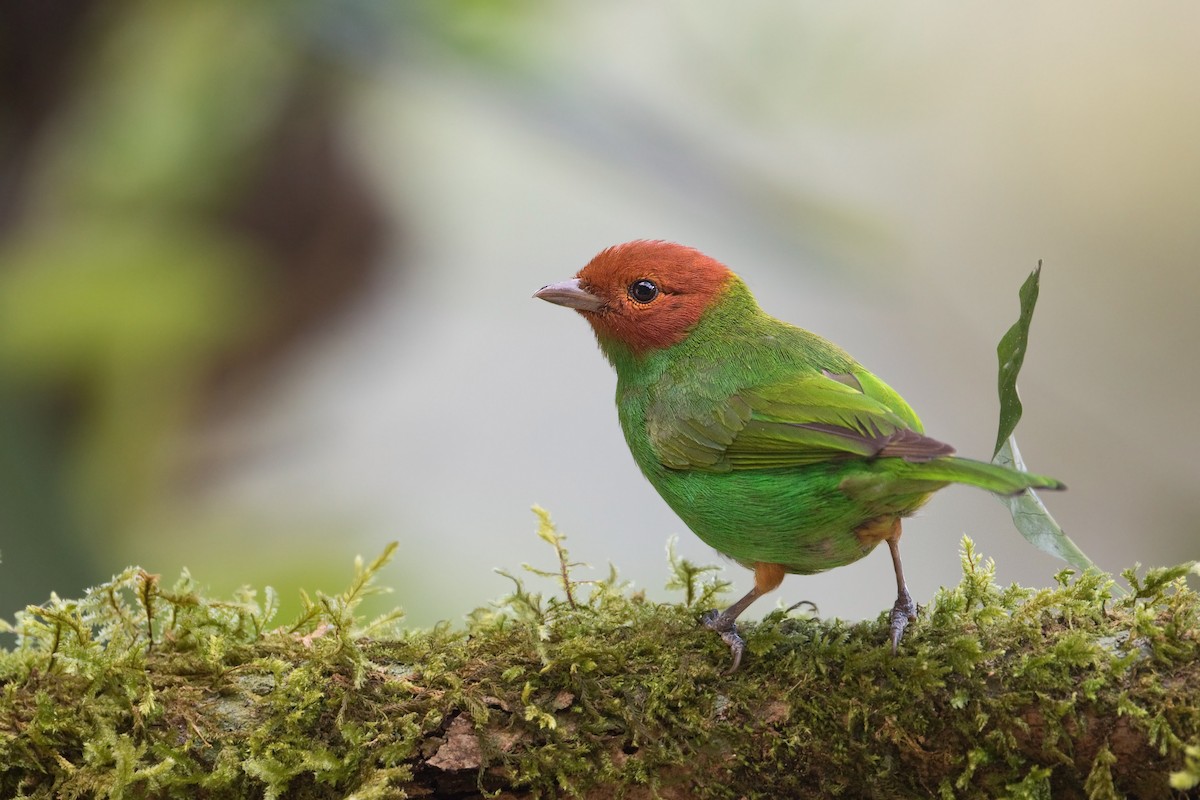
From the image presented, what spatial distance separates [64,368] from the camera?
4816mm

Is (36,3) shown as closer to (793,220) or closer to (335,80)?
(335,80)

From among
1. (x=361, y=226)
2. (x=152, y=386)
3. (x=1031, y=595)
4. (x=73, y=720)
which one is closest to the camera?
(x=73, y=720)

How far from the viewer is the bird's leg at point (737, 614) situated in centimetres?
241

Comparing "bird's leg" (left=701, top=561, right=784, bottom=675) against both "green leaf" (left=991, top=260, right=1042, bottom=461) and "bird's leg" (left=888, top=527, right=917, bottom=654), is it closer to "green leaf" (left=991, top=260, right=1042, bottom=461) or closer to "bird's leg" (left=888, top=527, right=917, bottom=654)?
"bird's leg" (left=888, top=527, right=917, bottom=654)

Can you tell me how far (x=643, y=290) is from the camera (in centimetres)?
325

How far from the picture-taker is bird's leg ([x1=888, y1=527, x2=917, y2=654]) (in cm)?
237

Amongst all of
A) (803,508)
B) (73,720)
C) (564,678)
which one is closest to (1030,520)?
(803,508)

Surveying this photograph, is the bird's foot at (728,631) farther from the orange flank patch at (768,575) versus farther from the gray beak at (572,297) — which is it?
the gray beak at (572,297)

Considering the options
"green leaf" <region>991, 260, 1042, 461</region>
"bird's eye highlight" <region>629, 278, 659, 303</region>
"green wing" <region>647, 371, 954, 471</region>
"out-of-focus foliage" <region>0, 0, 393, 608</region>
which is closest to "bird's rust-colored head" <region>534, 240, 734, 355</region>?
"bird's eye highlight" <region>629, 278, 659, 303</region>

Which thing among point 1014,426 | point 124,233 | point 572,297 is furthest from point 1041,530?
point 124,233

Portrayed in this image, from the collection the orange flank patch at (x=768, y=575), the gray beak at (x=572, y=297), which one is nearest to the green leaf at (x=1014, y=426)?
the orange flank patch at (x=768, y=575)

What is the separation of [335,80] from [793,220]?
2358 millimetres

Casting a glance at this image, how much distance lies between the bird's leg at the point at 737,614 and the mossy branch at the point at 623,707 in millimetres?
33

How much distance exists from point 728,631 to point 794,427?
53 cm
